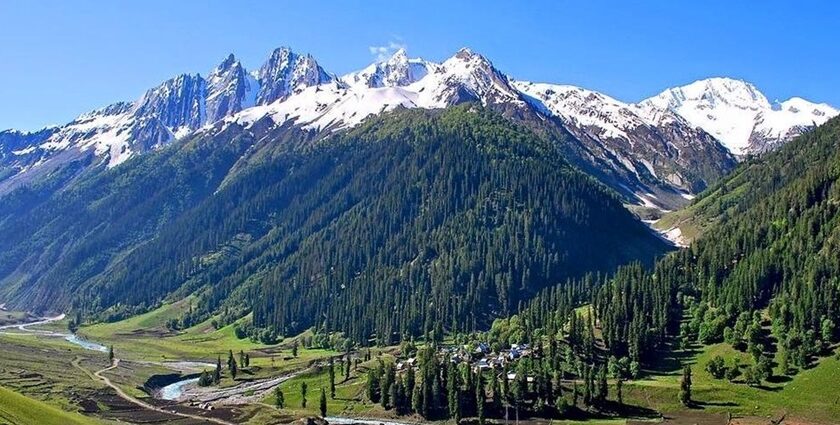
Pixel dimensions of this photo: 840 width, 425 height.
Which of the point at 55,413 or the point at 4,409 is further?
the point at 55,413

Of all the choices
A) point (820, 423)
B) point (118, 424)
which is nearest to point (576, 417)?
point (820, 423)

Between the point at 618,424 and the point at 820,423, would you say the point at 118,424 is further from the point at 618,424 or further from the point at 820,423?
the point at 820,423

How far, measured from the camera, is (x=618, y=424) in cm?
18875

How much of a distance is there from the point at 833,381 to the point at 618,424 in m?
55.7

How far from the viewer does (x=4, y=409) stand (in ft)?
396

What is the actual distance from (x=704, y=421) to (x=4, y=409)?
144424mm

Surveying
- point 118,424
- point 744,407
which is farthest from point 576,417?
point 118,424

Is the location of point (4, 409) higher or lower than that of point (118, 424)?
higher

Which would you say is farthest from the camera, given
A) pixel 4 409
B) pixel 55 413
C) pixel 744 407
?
pixel 744 407

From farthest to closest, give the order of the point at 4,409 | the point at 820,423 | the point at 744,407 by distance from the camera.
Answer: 1. the point at 744,407
2. the point at 820,423
3. the point at 4,409

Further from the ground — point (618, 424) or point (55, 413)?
point (55, 413)

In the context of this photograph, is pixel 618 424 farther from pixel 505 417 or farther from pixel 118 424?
pixel 118 424

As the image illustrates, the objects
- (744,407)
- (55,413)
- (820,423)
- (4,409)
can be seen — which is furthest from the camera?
(744,407)

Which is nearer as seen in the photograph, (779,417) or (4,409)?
(4,409)
